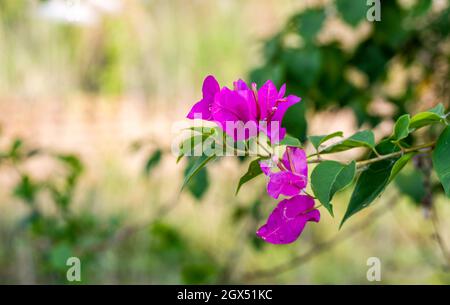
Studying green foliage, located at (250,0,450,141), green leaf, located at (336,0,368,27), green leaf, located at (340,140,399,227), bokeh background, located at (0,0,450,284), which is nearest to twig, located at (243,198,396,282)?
bokeh background, located at (0,0,450,284)

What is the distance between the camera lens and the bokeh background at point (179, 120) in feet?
3.84

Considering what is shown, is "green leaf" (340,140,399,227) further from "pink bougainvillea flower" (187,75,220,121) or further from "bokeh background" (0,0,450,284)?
"bokeh background" (0,0,450,284)

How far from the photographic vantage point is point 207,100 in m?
0.42

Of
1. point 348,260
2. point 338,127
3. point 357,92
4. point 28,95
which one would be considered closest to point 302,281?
point 348,260

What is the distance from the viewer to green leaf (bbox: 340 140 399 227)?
0.43 metres

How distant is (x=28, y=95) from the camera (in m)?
3.10

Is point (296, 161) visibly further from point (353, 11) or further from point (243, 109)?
point (353, 11)

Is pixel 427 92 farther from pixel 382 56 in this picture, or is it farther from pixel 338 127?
pixel 338 127

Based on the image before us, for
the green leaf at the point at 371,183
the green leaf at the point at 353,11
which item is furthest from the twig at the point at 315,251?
the green leaf at the point at 371,183

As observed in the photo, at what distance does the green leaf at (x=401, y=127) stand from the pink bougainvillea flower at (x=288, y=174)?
71 mm

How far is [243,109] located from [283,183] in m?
0.05

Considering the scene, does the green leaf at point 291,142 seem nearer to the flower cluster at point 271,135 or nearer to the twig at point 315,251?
the flower cluster at point 271,135

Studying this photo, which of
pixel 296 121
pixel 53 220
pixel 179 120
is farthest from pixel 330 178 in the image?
pixel 179 120

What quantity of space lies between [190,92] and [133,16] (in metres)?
0.52
